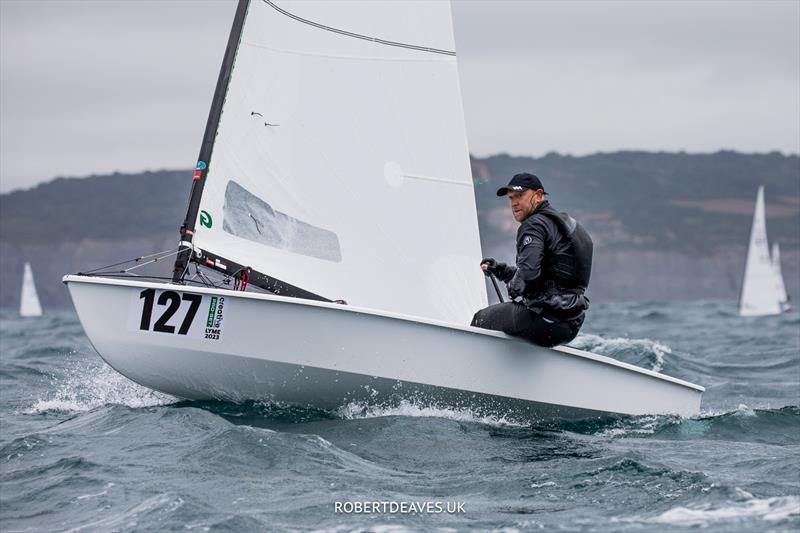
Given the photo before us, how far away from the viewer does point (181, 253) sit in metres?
6.88

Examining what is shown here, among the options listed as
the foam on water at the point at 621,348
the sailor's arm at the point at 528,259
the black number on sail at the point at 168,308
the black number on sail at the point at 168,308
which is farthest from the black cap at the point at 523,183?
the foam on water at the point at 621,348

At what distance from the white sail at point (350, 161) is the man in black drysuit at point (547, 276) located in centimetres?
126

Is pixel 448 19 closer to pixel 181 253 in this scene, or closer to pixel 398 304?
pixel 398 304

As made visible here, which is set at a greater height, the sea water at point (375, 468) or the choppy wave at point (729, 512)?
the choppy wave at point (729, 512)

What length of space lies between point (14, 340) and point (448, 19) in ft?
36.0

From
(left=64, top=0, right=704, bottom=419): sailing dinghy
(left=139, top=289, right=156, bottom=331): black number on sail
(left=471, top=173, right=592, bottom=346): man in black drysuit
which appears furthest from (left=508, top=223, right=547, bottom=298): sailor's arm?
(left=139, top=289, right=156, bottom=331): black number on sail

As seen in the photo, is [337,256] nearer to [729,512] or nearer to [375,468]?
[375,468]

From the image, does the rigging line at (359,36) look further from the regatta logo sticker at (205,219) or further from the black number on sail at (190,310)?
the black number on sail at (190,310)

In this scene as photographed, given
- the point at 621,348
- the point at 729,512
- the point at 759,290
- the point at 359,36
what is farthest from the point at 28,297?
the point at 729,512

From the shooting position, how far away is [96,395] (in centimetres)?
785

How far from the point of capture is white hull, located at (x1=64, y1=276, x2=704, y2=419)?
6402 millimetres

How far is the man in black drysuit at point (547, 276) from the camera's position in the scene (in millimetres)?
6625

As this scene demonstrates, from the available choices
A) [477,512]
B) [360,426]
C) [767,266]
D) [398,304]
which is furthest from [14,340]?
[767,266]

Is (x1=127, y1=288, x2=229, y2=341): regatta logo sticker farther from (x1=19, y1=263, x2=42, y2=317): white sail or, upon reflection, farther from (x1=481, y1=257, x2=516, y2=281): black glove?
(x1=19, y1=263, x2=42, y2=317): white sail
